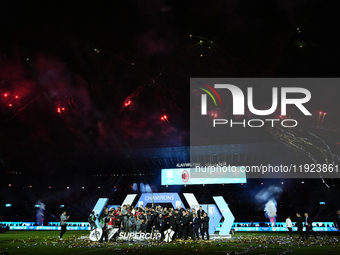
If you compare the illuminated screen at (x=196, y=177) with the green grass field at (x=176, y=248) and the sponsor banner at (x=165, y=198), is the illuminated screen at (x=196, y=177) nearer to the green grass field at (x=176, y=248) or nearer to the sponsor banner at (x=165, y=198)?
the sponsor banner at (x=165, y=198)

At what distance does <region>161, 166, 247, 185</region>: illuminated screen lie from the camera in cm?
3180

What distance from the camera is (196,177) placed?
33.2m

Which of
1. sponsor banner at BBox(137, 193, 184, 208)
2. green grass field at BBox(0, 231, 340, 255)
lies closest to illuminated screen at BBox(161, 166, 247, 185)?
sponsor banner at BBox(137, 193, 184, 208)

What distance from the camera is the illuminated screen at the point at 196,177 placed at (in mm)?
31797

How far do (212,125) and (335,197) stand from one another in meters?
16.9

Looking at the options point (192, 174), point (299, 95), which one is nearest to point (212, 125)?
point (192, 174)

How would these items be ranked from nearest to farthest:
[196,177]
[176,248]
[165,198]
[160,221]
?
[176,248] → [160,221] → [165,198] → [196,177]

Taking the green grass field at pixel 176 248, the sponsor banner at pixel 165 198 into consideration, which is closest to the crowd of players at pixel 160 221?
the green grass field at pixel 176 248

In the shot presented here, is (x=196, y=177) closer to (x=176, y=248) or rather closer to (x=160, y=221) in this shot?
(x=160, y=221)

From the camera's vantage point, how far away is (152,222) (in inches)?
712

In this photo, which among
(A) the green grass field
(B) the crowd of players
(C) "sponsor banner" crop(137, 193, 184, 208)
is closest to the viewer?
(A) the green grass field

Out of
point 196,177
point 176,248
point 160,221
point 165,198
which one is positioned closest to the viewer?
point 176,248

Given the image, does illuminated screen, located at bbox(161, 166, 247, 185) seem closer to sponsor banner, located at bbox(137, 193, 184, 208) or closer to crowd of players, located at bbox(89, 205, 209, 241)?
sponsor banner, located at bbox(137, 193, 184, 208)

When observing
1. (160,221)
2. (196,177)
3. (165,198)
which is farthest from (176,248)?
(196,177)
